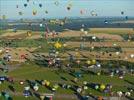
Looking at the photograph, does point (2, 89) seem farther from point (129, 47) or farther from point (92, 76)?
point (129, 47)

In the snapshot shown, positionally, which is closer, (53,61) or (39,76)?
(39,76)

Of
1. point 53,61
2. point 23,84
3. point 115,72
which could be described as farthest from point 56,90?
point 53,61

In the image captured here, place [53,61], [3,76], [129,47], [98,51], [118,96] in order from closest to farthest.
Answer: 1. [118,96]
2. [3,76]
3. [53,61]
4. [98,51]
5. [129,47]

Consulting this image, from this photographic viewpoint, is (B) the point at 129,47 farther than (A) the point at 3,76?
Yes

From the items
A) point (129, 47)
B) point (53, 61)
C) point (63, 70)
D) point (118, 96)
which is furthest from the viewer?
point (129, 47)

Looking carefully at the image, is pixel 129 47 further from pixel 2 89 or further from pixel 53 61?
pixel 2 89

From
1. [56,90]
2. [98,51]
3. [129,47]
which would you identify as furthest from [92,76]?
[129,47]

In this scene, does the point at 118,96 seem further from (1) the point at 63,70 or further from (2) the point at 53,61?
(2) the point at 53,61

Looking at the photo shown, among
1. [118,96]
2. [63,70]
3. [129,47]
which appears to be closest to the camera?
[118,96]

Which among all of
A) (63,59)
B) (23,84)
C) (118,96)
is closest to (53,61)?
(63,59)

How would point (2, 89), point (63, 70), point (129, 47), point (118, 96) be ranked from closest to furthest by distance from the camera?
1. point (118, 96)
2. point (2, 89)
3. point (63, 70)
4. point (129, 47)
